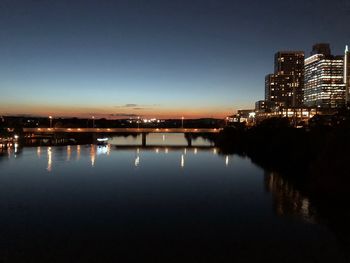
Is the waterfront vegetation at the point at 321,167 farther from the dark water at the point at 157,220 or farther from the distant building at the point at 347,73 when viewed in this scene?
the distant building at the point at 347,73

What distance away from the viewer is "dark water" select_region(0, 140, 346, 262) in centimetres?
1507

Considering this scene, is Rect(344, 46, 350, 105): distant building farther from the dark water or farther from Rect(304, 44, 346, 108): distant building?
the dark water

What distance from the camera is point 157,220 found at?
19.8 meters

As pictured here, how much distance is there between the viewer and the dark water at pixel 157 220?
15.1 meters

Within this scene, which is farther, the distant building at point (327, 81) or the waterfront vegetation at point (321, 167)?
the distant building at point (327, 81)

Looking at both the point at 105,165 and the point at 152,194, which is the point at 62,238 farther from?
the point at 105,165

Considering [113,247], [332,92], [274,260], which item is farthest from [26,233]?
[332,92]

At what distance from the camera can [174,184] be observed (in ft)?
103

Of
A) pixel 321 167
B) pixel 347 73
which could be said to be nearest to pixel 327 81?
pixel 347 73

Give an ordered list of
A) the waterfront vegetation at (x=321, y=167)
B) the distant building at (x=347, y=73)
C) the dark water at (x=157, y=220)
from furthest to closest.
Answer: the distant building at (x=347, y=73), the waterfront vegetation at (x=321, y=167), the dark water at (x=157, y=220)

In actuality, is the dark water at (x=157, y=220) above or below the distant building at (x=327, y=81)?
below

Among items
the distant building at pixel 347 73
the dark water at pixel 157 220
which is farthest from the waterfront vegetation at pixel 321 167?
the distant building at pixel 347 73

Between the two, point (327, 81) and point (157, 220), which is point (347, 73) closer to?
point (327, 81)

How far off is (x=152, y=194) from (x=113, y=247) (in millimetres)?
11128
